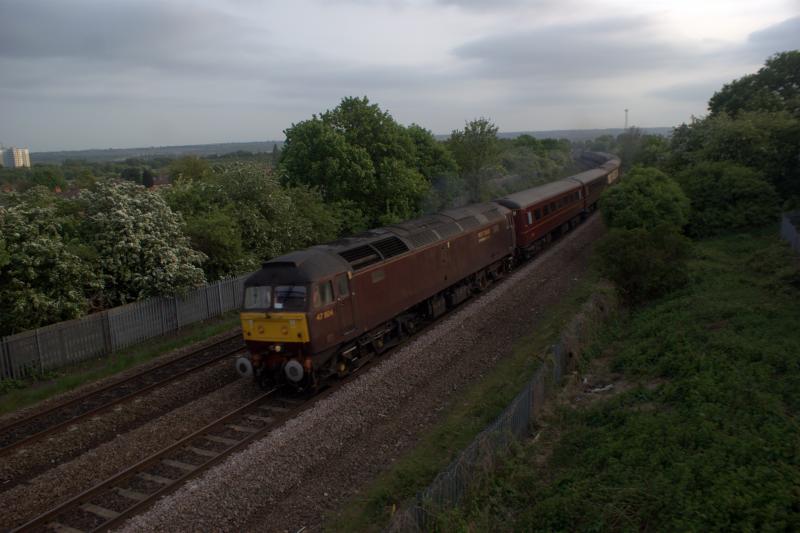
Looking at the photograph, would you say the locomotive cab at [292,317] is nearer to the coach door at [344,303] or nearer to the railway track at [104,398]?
the coach door at [344,303]

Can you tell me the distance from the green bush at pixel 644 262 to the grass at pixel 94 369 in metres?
14.2

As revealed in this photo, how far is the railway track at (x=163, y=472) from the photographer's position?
9297 millimetres

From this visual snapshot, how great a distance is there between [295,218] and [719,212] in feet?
72.6

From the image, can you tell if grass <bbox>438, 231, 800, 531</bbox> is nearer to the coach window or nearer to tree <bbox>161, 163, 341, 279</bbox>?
the coach window

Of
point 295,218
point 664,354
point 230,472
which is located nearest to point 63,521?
point 230,472

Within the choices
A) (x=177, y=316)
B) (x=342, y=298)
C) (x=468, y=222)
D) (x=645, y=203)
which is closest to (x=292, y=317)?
(x=342, y=298)

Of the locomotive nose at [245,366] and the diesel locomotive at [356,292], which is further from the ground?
the diesel locomotive at [356,292]

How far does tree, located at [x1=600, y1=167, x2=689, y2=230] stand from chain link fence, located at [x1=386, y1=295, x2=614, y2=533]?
13.6m

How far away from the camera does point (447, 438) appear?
11695 mm

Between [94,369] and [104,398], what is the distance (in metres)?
2.79

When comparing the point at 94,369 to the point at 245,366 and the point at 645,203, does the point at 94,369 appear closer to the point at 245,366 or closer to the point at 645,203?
the point at 245,366

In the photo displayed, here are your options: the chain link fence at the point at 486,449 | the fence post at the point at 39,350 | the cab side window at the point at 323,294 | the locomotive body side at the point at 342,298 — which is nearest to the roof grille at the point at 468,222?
the locomotive body side at the point at 342,298

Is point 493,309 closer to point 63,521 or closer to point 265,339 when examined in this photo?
point 265,339

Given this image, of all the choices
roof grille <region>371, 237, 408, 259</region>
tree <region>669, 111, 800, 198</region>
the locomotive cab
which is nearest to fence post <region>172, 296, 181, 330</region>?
the locomotive cab
